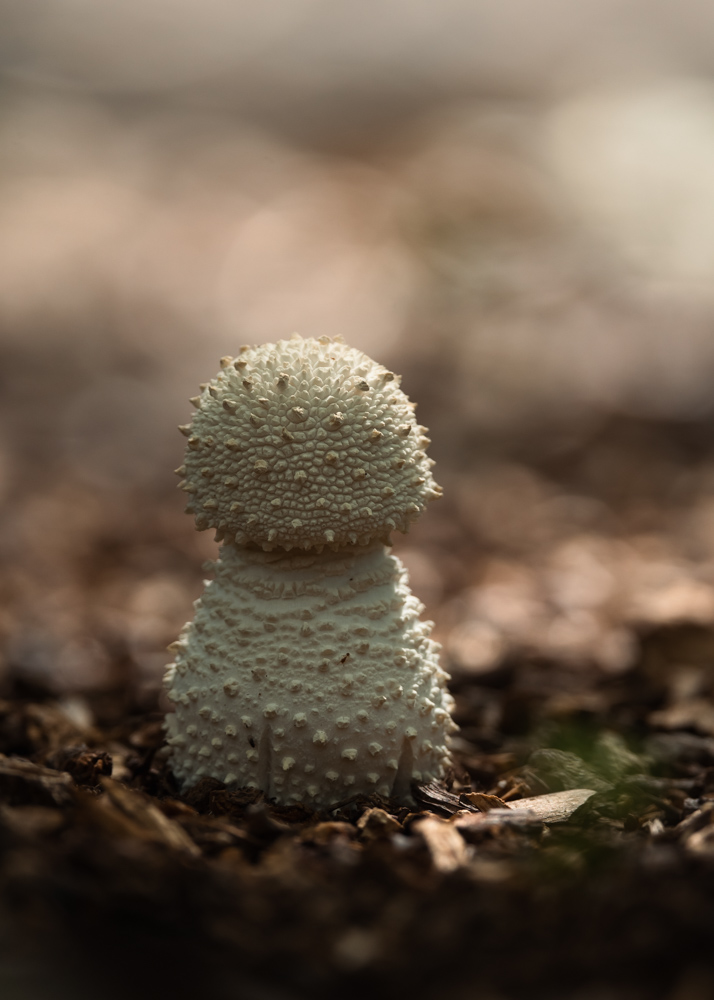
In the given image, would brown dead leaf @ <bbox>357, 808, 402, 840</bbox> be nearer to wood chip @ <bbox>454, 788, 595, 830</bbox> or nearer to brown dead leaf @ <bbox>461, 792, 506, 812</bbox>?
wood chip @ <bbox>454, 788, 595, 830</bbox>

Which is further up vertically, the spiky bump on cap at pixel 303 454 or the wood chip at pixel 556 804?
the spiky bump on cap at pixel 303 454

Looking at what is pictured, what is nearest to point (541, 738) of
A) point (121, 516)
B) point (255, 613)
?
point (255, 613)

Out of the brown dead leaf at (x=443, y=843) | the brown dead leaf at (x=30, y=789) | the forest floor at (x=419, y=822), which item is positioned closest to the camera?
the forest floor at (x=419, y=822)

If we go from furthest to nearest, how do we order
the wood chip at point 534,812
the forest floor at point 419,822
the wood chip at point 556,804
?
the wood chip at point 556,804 < the wood chip at point 534,812 < the forest floor at point 419,822

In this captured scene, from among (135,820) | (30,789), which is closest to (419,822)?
(135,820)

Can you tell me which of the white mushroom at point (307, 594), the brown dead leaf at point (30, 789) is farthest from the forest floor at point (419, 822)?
the white mushroom at point (307, 594)

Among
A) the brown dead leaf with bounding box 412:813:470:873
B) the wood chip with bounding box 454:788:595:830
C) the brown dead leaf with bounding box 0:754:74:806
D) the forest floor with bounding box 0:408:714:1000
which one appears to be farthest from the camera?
the wood chip with bounding box 454:788:595:830

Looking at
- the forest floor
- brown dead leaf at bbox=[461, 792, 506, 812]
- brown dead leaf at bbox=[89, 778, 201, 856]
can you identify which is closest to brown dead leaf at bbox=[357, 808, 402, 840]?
the forest floor

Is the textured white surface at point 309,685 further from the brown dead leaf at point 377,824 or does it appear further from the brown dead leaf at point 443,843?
the brown dead leaf at point 443,843
